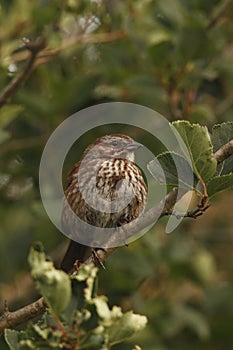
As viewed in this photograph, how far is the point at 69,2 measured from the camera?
182 inches

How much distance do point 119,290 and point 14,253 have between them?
2.36 feet

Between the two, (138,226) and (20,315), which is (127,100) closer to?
(138,226)

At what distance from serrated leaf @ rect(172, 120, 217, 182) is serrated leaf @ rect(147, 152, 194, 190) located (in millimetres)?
67

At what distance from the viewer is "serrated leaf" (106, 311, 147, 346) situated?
2410 millimetres

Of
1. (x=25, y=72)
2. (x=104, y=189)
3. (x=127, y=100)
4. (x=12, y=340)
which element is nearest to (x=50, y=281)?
(x=12, y=340)

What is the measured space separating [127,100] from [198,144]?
3.13 metres

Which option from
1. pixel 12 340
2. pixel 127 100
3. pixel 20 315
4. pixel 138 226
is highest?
pixel 12 340

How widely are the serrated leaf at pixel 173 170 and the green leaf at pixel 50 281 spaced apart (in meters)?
0.68

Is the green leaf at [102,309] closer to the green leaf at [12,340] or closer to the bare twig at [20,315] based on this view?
the green leaf at [12,340]

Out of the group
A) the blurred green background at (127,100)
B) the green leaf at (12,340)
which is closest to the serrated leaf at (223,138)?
the green leaf at (12,340)

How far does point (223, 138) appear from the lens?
302 centimetres

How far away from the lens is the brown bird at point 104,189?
410cm

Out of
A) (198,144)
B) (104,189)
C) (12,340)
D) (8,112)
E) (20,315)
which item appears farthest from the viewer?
(8,112)

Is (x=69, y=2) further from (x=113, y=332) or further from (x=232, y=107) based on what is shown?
(x=113, y=332)
